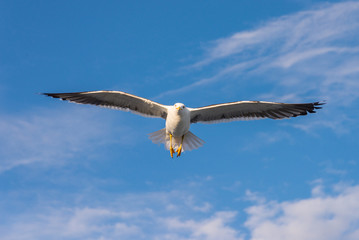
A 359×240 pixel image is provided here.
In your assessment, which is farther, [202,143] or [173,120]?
[202,143]

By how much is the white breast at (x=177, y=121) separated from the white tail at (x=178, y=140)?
0.70 metres

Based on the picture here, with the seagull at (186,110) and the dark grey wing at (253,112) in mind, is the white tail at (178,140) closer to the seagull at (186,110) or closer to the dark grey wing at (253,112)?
the seagull at (186,110)

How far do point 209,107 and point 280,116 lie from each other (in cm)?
273

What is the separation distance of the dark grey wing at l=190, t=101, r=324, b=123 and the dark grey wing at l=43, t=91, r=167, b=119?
1.37m

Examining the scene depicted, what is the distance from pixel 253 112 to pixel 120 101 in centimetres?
490

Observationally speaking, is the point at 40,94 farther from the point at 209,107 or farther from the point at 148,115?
the point at 209,107

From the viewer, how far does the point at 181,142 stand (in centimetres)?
2320

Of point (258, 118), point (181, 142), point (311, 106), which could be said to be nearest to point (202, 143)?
point (181, 142)

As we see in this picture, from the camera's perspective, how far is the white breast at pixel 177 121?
71.7ft

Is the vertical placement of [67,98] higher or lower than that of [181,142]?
higher

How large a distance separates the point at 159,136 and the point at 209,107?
7.33 feet

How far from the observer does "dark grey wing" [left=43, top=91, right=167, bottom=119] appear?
22.5m

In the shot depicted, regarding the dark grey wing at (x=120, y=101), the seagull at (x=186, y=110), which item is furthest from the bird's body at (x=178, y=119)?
the dark grey wing at (x=120, y=101)

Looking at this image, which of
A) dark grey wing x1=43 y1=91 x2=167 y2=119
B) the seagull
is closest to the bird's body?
the seagull
